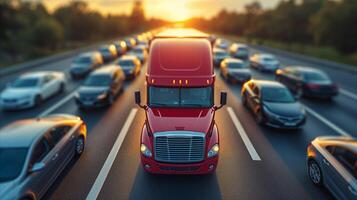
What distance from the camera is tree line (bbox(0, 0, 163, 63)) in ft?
155

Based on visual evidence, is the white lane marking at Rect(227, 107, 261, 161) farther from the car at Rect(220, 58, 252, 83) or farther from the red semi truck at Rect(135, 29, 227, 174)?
the car at Rect(220, 58, 252, 83)

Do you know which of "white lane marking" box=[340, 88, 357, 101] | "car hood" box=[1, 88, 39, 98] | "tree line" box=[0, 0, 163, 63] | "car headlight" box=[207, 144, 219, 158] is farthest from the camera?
"tree line" box=[0, 0, 163, 63]

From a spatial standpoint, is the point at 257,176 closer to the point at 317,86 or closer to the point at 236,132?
the point at 236,132

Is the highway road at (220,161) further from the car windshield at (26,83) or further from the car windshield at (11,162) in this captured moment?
the car windshield at (26,83)

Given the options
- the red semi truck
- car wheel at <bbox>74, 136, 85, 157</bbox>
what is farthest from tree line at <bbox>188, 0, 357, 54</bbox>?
car wheel at <bbox>74, 136, 85, 157</bbox>

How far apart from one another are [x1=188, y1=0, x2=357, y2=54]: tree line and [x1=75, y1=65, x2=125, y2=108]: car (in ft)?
121

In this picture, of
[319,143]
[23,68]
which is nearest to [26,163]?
[319,143]

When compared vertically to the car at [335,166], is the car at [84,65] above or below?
above

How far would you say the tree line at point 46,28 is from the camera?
4738cm

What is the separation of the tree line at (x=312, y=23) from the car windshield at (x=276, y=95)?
3387 cm

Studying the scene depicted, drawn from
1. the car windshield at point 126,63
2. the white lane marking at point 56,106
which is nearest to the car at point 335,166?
the white lane marking at point 56,106

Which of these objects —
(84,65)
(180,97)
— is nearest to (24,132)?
(180,97)

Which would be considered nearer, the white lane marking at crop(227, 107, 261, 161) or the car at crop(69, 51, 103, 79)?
the white lane marking at crop(227, 107, 261, 161)

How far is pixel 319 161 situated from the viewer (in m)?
7.18
